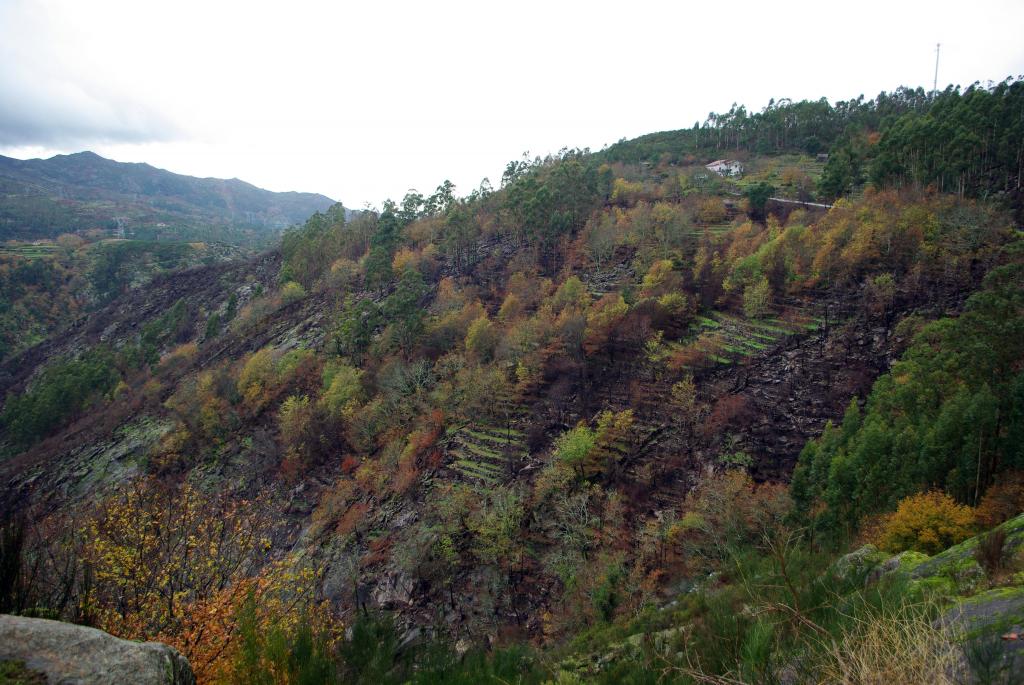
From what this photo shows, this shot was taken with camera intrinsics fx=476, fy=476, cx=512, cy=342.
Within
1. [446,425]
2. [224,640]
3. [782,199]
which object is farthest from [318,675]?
[782,199]

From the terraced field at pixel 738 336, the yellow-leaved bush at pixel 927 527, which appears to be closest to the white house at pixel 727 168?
the terraced field at pixel 738 336

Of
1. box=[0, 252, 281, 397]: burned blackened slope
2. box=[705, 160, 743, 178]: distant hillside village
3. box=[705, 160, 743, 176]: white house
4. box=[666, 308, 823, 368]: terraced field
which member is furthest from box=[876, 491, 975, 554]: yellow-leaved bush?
box=[0, 252, 281, 397]: burned blackened slope

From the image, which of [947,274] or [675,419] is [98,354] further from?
[947,274]

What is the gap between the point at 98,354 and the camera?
8881cm

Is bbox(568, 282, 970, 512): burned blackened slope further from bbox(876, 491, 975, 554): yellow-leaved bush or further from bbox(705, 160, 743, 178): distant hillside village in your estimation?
bbox(705, 160, 743, 178): distant hillside village

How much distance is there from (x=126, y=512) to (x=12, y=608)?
31.2ft

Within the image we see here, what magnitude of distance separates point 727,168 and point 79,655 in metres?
98.2

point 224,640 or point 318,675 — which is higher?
point 318,675

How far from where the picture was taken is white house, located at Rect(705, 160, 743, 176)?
84113 mm

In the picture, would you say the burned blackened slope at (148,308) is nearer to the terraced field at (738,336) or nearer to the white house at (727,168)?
the terraced field at (738,336)

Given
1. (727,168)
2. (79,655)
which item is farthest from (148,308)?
(79,655)

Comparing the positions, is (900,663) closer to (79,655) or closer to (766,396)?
(79,655)

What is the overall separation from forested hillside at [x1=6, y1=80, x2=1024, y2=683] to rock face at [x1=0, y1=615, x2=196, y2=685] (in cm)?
168

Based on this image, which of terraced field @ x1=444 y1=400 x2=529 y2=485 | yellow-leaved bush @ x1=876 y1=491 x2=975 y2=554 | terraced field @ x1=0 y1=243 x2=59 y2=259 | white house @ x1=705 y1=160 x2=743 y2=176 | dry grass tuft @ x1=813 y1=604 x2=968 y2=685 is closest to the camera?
dry grass tuft @ x1=813 y1=604 x2=968 y2=685
